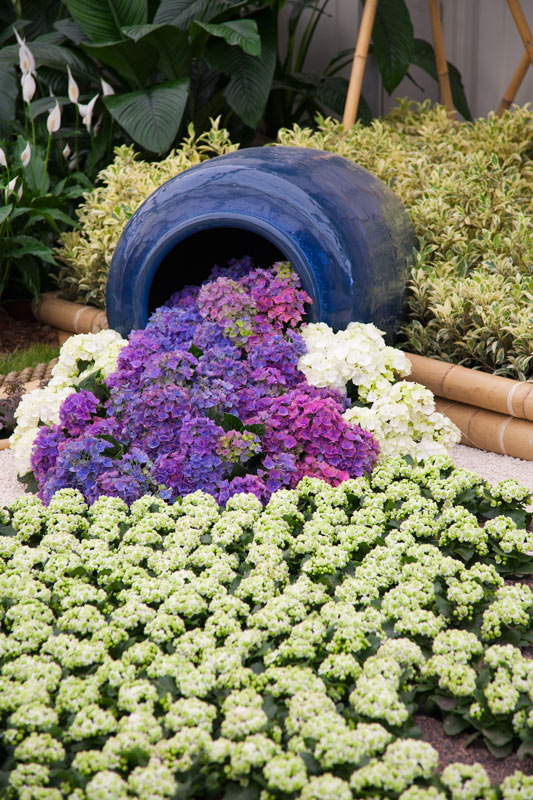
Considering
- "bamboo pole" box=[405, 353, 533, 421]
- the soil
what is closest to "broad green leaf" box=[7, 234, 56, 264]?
the soil

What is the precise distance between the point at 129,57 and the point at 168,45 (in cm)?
23

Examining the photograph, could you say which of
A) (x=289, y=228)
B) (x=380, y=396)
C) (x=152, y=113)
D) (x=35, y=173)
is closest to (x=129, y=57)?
(x=152, y=113)

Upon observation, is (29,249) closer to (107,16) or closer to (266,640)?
(107,16)

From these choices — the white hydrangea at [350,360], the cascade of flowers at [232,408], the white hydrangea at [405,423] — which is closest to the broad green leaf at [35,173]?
the cascade of flowers at [232,408]

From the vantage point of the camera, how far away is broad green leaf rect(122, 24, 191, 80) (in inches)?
154

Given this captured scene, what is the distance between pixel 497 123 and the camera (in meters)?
4.47

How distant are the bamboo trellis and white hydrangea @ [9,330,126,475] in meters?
2.35

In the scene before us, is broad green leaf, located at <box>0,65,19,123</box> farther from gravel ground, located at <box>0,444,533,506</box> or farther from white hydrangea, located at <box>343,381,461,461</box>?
white hydrangea, located at <box>343,381,461,461</box>

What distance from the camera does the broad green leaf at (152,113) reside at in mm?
3830

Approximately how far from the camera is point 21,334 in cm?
384

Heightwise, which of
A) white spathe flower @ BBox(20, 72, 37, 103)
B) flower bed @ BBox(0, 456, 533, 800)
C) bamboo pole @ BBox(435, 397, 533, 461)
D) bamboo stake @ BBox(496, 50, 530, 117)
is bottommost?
flower bed @ BBox(0, 456, 533, 800)

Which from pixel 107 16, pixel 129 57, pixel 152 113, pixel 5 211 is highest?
pixel 107 16

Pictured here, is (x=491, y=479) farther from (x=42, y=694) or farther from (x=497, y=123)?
(x=497, y=123)

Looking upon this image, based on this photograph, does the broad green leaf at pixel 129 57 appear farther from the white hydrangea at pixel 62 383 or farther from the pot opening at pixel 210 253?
the white hydrangea at pixel 62 383
